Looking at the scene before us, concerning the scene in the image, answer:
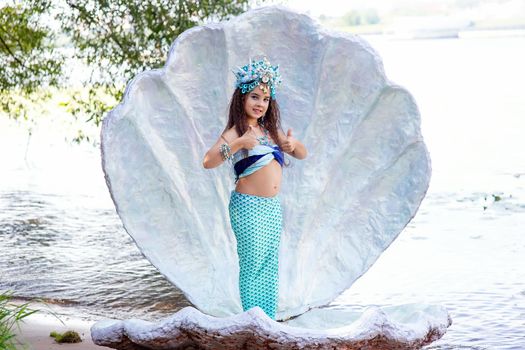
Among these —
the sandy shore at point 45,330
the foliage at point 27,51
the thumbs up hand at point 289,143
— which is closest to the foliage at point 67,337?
the sandy shore at point 45,330

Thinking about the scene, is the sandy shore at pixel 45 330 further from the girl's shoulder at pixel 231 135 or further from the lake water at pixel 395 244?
the girl's shoulder at pixel 231 135

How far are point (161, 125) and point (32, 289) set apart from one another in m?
2.59

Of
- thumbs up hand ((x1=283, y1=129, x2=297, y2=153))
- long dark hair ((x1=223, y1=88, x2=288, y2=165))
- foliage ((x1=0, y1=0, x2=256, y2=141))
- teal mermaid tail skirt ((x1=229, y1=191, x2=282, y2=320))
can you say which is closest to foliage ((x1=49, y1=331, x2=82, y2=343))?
teal mermaid tail skirt ((x1=229, y1=191, x2=282, y2=320))

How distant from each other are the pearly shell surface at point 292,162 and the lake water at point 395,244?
126cm

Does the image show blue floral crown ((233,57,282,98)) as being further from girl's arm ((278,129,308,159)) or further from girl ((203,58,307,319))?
girl's arm ((278,129,308,159))

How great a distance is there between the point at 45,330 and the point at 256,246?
4.80 feet

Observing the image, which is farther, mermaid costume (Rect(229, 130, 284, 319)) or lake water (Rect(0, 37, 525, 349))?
lake water (Rect(0, 37, 525, 349))

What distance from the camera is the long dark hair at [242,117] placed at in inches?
163

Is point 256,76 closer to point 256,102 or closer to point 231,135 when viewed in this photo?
point 256,102

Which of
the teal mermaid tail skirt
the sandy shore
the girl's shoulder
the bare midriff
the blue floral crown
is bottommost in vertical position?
the sandy shore

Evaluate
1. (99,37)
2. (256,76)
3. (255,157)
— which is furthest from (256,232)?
(99,37)

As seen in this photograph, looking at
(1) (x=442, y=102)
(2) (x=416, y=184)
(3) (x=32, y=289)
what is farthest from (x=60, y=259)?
(1) (x=442, y=102)

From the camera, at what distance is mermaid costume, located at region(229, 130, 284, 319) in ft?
13.5

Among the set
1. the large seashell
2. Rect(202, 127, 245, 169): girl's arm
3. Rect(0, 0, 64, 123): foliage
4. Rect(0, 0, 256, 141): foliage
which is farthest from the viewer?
Rect(0, 0, 64, 123): foliage
